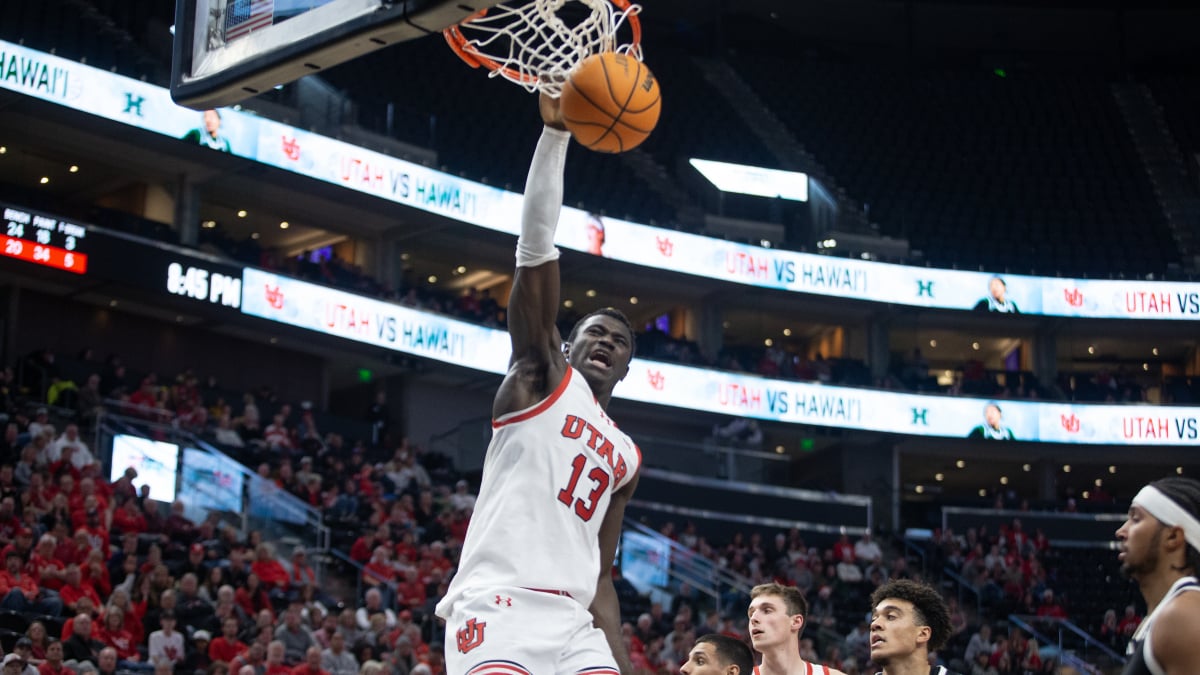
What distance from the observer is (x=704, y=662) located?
6957 millimetres

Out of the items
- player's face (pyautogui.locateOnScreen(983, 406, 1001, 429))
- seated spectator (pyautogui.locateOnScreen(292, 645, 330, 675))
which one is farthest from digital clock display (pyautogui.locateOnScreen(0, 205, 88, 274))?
player's face (pyautogui.locateOnScreen(983, 406, 1001, 429))

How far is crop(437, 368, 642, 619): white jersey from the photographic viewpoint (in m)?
5.08

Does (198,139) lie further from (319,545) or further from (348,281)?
(319,545)

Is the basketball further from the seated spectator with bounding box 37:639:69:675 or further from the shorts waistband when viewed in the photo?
the seated spectator with bounding box 37:639:69:675

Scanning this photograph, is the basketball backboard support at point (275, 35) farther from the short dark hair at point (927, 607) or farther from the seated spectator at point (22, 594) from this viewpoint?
the seated spectator at point (22, 594)

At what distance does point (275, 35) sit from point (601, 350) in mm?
1785

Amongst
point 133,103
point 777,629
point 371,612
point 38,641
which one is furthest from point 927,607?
point 133,103

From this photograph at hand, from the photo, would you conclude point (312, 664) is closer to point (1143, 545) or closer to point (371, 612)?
point (371, 612)

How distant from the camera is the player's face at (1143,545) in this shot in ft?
13.6

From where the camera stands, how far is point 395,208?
86.2ft

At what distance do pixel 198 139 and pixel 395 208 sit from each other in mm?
4062

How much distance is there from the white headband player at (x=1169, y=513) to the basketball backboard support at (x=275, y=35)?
8.33ft

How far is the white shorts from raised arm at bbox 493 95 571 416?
64 cm

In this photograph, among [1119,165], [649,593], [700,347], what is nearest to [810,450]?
[700,347]
